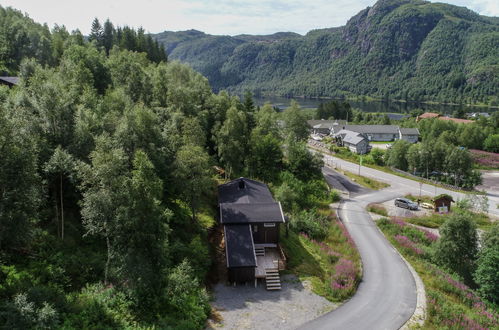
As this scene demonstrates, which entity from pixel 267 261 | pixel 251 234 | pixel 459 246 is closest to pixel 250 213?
pixel 251 234

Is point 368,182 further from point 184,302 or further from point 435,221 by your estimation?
point 184,302

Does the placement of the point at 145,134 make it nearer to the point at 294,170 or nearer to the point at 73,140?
the point at 73,140

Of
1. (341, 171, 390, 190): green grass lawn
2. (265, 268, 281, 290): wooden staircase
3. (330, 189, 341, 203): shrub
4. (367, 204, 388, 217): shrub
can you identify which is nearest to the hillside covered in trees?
(265, 268, 281, 290): wooden staircase

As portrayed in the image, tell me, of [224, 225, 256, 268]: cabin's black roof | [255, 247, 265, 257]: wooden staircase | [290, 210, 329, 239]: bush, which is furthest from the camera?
[290, 210, 329, 239]: bush

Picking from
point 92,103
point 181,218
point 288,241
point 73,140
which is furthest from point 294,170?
point 73,140

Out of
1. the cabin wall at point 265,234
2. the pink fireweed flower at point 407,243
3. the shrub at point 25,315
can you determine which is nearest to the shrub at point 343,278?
the cabin wall at point 265,234

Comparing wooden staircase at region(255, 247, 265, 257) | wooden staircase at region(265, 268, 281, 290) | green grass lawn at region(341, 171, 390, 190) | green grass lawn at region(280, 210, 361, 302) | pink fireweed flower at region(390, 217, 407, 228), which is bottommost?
pink fireweed flower at region(390, 217, 407, 228)

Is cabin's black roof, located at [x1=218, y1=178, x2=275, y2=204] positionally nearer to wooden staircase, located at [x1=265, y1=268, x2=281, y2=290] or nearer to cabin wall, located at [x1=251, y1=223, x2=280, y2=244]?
cabin wall, located at [x1=251, y1=223, x2=280, y2=244]
